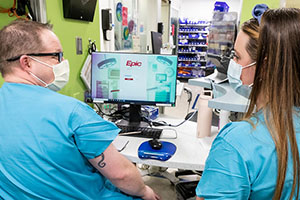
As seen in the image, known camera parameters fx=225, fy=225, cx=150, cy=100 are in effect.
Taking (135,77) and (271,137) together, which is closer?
(271,137)

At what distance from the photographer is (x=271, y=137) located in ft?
2.11

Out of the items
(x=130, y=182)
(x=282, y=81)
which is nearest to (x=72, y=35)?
(x=130, y=182)

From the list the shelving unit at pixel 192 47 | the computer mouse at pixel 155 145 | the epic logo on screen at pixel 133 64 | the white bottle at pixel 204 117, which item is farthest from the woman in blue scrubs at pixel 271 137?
the shelving unit at pixel 192 47

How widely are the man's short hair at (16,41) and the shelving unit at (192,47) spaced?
25.1 feet

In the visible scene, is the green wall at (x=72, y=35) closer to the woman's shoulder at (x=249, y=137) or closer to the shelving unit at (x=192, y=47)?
the woman's shoulder at (x=249, y=137)

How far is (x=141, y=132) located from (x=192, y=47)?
734 cm

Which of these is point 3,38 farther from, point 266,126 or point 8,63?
point 266,126

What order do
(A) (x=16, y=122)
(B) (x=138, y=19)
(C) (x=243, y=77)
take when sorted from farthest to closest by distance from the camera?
(B) (x=138, y=19), (C) (x=243, y=77), (A) (x=16, y=122)

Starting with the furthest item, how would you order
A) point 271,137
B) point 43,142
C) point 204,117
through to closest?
point 204,117
point 43,142
point 271,137

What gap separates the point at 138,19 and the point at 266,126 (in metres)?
3.77

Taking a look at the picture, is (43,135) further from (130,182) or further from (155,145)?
(155,145)

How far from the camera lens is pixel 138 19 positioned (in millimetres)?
4059

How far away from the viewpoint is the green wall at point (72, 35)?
158 cm

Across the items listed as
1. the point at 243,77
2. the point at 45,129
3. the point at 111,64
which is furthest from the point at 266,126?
the point at 111,64
